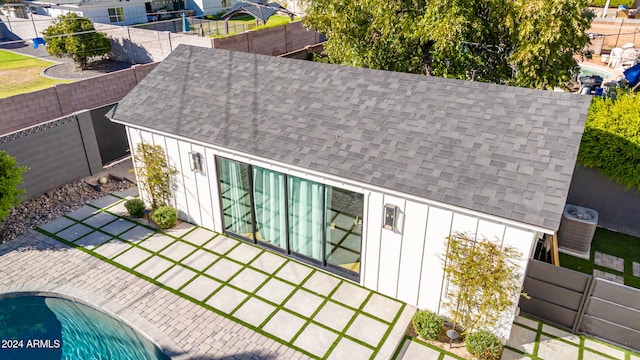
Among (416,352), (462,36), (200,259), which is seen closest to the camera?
(416,352)

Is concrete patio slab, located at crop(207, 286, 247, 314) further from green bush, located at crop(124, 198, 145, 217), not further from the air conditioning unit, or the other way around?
the air conditioning unit

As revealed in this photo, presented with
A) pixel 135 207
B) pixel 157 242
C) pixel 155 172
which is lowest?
pixel 157 242

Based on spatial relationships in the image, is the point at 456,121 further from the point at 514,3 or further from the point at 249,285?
the point at 514,3

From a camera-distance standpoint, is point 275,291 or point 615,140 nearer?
point 275,291

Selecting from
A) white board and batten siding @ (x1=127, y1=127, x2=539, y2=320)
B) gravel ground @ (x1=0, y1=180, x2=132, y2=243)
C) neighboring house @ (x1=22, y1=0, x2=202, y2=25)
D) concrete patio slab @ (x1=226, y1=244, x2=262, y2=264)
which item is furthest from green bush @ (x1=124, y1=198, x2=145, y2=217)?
neighboring house @ (x1=22, y1=0, x2=202, y2=25)

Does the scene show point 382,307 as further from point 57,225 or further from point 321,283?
point 57,225

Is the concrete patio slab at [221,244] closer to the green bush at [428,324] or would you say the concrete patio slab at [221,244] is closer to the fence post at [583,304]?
the green bush at [428,324]

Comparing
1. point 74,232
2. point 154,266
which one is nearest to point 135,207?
point 74,232

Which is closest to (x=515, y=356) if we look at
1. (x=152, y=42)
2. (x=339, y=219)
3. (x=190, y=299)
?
(x=339, y=219)
